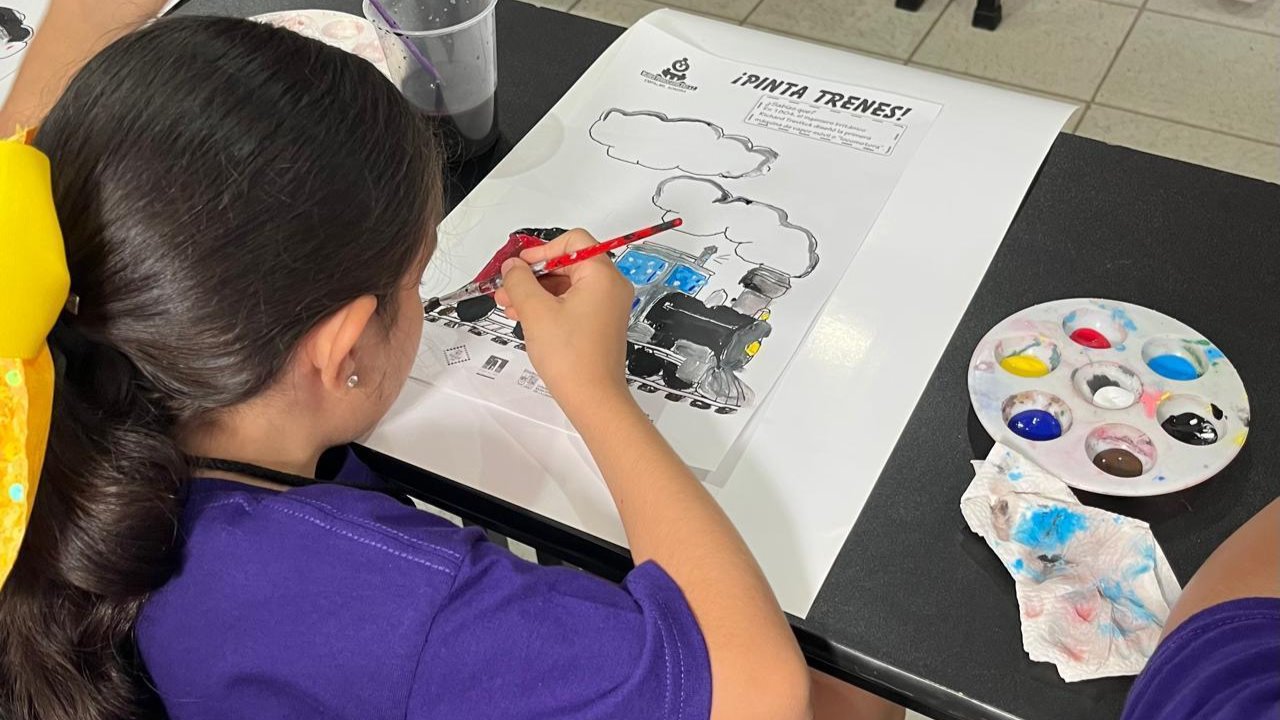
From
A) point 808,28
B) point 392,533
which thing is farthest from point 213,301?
point 808,28

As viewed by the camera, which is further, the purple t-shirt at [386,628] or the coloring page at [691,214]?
the coloring page at [691,214]

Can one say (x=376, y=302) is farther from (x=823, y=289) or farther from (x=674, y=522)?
(x=823, y=289)

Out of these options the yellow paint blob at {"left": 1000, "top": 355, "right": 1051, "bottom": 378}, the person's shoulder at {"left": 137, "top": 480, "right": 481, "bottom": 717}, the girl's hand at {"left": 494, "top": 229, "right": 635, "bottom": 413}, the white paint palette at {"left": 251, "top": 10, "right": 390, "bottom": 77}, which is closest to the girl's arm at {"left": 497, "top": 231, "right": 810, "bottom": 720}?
the girl's hand at {"left": 494, "top": 229, "right": 635, "bottom": 413}

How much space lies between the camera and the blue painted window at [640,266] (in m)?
0.90

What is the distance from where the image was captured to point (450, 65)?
0.99m

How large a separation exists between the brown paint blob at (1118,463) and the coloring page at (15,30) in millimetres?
997

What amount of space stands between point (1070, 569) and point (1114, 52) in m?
1.89

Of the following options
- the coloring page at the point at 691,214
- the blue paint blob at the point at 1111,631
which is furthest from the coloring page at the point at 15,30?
the blue paint blob at the point at 1111,631

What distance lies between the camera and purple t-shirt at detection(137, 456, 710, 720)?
24.4 inches

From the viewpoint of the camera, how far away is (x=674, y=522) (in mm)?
705

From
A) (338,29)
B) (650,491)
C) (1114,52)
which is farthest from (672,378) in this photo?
(1114,52)

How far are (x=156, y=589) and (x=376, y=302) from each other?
8.1 inches

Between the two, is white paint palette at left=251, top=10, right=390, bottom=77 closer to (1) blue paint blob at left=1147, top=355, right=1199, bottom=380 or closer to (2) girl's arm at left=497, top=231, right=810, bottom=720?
(2) girl's arm at left=497, top=231, right=810, bottom=720

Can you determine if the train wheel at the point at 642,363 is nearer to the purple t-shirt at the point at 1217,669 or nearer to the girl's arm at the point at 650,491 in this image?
the girl's arm at the point at 650,491
